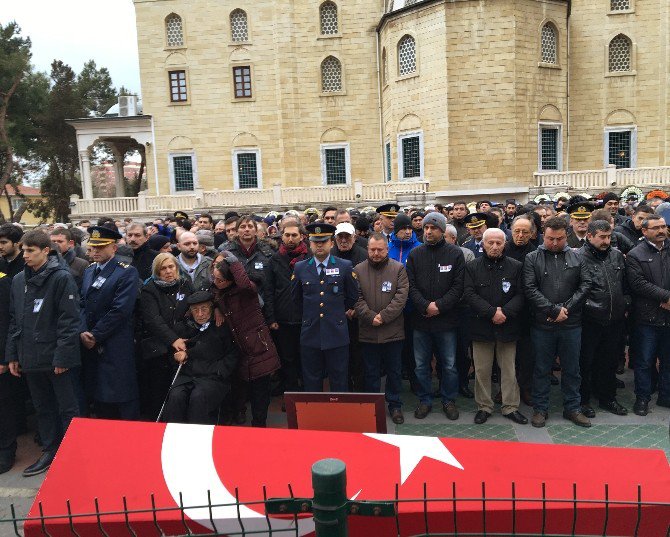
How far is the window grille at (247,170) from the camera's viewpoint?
101 feet

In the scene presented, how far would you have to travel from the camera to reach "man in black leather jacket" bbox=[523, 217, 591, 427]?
19.8ft

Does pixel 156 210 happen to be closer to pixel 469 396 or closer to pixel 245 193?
pixel 245 193

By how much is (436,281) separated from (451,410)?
1.53m

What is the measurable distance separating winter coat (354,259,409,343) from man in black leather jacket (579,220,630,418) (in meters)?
2.04

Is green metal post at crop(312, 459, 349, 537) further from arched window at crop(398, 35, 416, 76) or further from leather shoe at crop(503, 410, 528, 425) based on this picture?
arched window at crop(398, 35, 416, 76)

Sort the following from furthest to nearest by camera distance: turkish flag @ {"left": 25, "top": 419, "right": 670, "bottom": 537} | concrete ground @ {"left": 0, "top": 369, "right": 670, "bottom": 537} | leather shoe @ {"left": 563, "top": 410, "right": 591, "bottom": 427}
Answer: leather shoe @ {"left": 563, "top": 410, "right": 591, "bottom": 427} < concrete ground @ {"left": 0, "top": 369, "right": 670, "bottom": 537} < turkish flag @ {"left": 25, "top": 419, "right": 670, "bottom": 537}

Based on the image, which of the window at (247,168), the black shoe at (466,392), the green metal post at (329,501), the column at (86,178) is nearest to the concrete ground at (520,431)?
the black shoe at (466,392)

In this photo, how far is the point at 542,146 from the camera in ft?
88.8

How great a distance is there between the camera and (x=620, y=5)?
2798 cm

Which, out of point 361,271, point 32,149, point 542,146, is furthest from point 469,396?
point 32,149

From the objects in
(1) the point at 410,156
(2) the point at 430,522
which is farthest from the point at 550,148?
(2) the point at 430,522

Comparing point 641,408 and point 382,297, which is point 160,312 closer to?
point 382,297

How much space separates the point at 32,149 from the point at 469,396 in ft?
131

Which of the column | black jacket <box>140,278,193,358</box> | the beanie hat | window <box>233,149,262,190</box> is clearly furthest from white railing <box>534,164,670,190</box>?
the column
